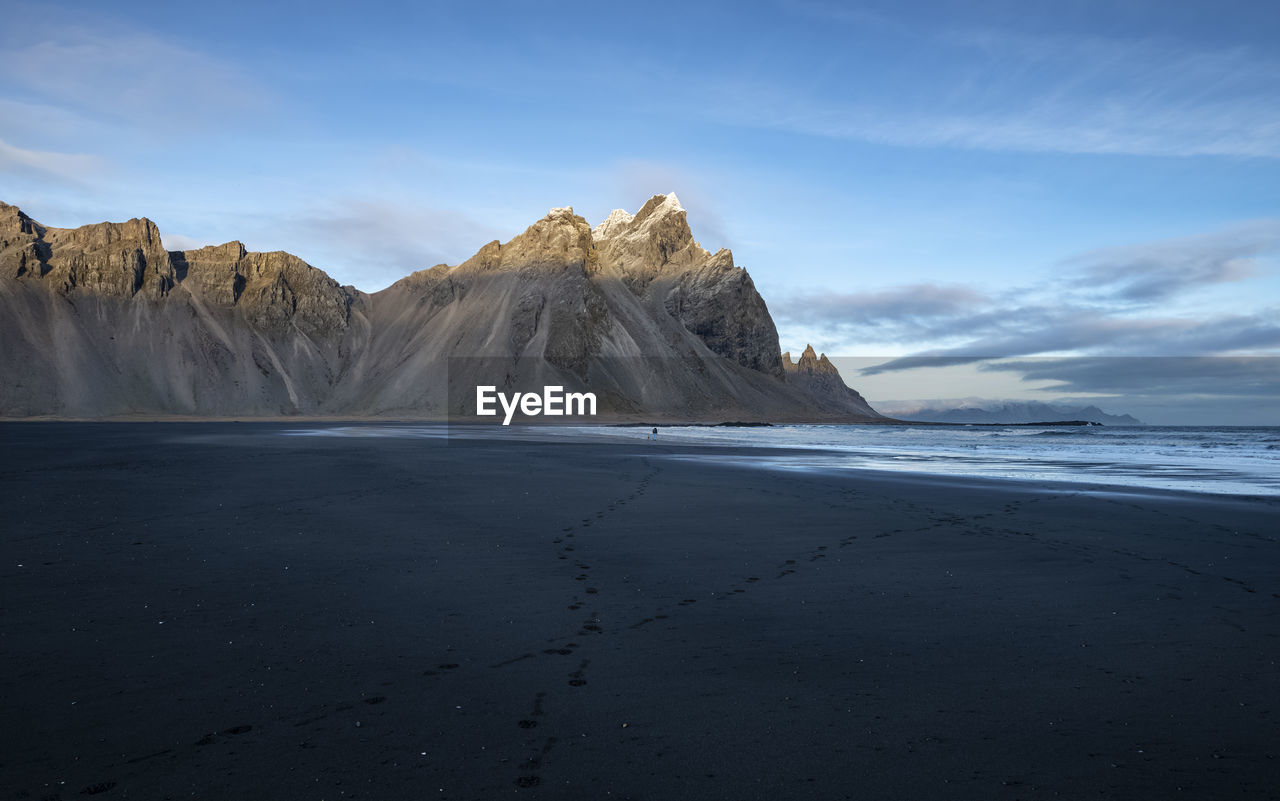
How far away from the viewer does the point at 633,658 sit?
→ 5.72 m

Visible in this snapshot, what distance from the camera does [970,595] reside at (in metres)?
7.84

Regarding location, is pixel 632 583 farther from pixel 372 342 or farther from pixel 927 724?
pixel 372 342

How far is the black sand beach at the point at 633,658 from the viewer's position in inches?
153

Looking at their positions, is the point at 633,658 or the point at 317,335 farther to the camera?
the point at 317,335

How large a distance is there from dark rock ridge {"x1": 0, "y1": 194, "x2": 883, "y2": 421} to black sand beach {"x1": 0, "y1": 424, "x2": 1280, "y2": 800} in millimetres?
115220

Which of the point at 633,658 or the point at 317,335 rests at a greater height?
the point at 317,335

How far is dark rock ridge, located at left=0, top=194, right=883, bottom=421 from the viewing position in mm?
118062

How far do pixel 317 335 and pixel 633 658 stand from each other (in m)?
153

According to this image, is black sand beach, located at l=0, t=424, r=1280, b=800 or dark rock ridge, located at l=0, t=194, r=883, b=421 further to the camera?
dark rock ridge, located at l=0, t=194, r=883, b=421

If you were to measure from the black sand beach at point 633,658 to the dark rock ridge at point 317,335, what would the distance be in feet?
378

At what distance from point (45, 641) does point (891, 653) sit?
21.1 ft

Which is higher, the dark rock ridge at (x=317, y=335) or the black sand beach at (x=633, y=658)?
the dark rock ridge at (x=317, y=335)

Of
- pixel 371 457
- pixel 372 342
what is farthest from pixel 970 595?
pixel 372 342

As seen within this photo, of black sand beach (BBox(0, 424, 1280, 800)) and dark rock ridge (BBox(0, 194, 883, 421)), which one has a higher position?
dark rock ridge (BBox(0, 194, 883, 421))
